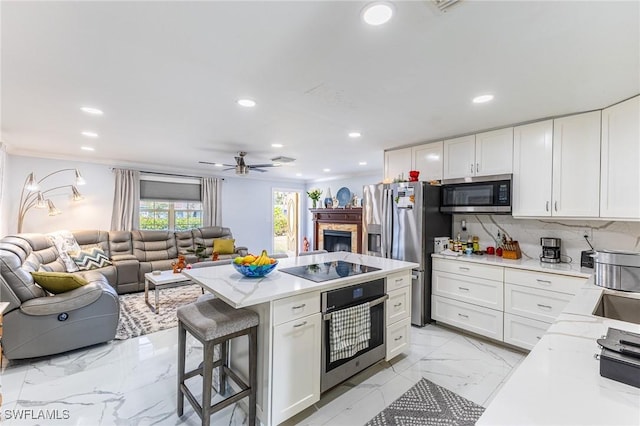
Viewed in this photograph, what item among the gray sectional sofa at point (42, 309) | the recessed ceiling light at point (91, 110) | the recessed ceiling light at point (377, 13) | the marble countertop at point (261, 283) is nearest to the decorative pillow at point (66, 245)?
the gray sectional sofa at point (42, 309)

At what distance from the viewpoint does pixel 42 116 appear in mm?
2891

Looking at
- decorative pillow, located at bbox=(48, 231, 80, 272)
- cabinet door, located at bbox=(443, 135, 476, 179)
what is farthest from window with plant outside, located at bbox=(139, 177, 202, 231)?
cabinet door, located at bbox=(443, 135, 476, 179)

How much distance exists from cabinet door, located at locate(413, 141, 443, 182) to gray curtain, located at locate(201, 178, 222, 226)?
15.2 feet

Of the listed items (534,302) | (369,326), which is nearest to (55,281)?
(369,326)

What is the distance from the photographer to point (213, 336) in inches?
65.1

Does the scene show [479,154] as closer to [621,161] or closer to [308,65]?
[621,161]

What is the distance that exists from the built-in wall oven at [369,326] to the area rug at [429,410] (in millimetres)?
350

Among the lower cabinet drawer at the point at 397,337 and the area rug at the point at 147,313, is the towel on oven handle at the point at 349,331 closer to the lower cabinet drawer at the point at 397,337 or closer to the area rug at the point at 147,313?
the lower cabinet drawer at the point at 397,337

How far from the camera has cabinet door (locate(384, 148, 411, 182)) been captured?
3980 millimetres

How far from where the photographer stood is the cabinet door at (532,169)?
2848 millimetres

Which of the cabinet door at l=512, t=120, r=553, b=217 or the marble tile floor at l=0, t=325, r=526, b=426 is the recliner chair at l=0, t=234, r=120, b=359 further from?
the cabinet door at l=512, t=120, r=553, b=217

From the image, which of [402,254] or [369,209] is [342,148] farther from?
[402,254]

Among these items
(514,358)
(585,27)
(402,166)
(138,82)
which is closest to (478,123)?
(402,166)

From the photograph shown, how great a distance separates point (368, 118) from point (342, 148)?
133 centimetres
